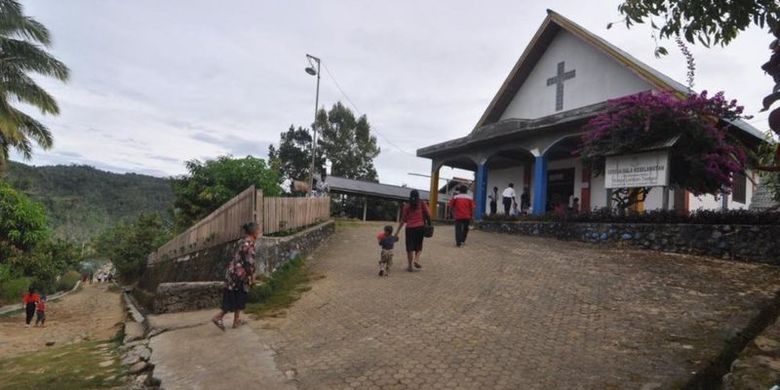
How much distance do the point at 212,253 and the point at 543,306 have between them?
842cm

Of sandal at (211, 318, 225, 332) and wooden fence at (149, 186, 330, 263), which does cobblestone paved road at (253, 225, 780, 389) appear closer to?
sandal at (211, 318, 225, 332)

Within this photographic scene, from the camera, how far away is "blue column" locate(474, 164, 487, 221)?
63.1ft

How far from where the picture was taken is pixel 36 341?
11.4 m

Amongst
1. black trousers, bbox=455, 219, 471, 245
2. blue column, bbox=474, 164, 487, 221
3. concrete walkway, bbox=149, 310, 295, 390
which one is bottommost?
concrete walkway, bbox=149, 310, 295, 390

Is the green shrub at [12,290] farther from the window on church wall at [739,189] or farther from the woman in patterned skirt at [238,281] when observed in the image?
the window on church wall at [739,189]

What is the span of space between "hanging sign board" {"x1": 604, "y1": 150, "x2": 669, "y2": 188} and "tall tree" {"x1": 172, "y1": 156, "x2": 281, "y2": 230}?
12975mm

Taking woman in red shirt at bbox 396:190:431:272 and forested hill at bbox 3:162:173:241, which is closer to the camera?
woman in red shirt at bbox 396:190:431:272

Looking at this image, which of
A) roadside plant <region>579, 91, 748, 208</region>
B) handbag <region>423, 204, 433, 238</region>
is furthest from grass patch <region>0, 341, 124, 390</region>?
roadside plant <region>579, 91, 748, 208</region>

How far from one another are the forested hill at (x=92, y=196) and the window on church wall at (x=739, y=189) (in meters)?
60.7

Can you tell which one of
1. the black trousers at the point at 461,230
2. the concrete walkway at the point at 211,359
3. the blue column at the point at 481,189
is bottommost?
the concrete walkway at the point at 211,359

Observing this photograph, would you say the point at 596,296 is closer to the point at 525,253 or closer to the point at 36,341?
the point at 525,253

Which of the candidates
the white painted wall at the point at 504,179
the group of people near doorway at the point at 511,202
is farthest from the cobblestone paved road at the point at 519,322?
the white painted wall at the point at 504,179

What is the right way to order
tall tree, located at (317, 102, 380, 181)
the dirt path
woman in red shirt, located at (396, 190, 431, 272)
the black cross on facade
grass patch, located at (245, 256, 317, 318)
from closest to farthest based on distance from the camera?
grass patch, located at (245, 256, 317, 318), woman in red shirt, located at (396, 190, 431, 272), the dirt path, the black cross on facade, tall tree, located at (317, 102, 380, 181)

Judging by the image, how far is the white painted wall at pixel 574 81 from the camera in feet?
54.2
